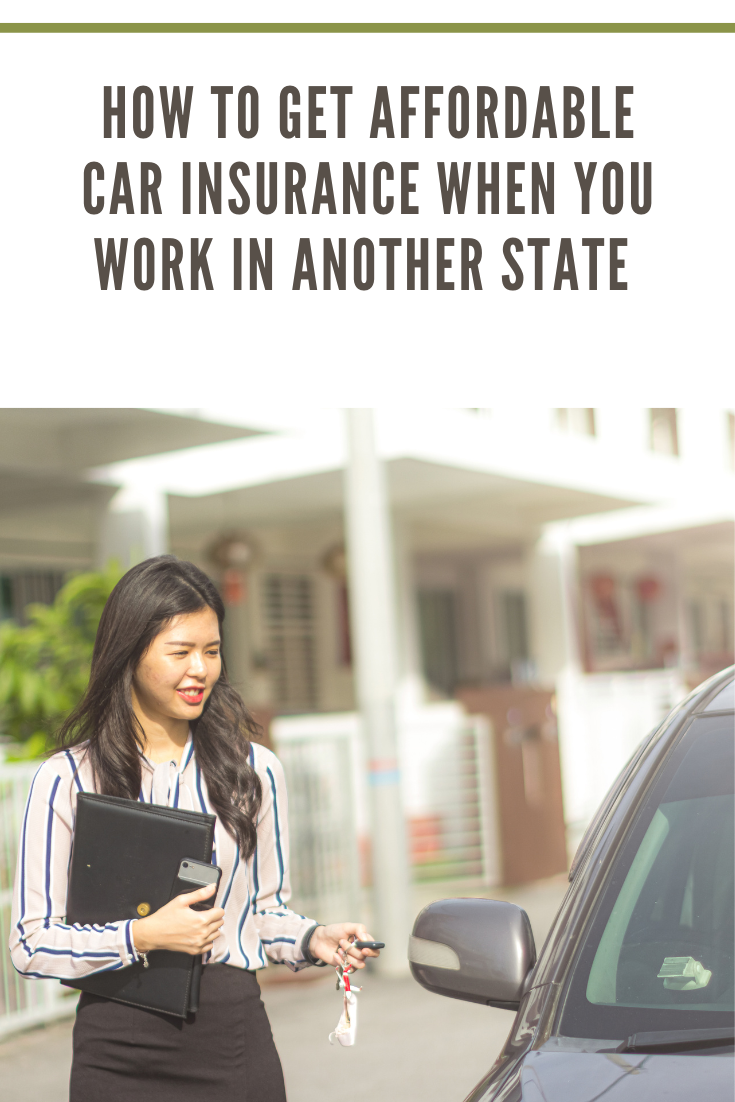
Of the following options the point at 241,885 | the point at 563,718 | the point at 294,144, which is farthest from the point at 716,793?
the point at 563,718

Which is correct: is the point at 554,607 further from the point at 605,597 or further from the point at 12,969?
the point at 12,969

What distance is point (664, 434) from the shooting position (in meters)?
18.3

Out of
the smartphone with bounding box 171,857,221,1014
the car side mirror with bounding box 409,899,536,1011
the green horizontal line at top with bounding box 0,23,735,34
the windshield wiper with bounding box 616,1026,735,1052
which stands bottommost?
the windshield wiper with bounding box 616,1026,735,1052

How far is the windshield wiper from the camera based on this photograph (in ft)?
6.75

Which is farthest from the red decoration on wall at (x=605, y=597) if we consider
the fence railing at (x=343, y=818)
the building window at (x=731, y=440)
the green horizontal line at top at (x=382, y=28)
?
the green horizontal line at top at (x=382, y=28)

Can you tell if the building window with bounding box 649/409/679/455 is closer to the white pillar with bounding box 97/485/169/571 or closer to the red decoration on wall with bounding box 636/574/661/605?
the red decoration on wall with bounding box 636/574/661/605

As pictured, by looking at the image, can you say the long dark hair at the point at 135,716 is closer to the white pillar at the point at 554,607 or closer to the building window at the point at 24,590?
the building window at the point at 24,590

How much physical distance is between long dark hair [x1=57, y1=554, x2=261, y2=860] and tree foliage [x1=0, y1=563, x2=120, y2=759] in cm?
458

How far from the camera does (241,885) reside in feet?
7.96

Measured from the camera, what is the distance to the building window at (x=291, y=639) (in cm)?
1444

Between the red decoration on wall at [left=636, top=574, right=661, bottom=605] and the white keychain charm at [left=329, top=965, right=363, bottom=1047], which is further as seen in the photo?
the red decoration on wall at [left=636, top=574, right=661, bottom=605]

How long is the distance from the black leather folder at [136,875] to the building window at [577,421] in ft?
45.0

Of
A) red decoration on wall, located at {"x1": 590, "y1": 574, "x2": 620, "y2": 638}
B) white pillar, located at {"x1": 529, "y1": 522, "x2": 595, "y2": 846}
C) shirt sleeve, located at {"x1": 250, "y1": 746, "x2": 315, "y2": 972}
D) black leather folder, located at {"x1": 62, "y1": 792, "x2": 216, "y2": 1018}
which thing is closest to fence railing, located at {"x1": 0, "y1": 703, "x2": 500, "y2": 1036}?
shirt sleeve, located at {"x1": 250, "y1": 746, "x2": 315, "y2": 972}

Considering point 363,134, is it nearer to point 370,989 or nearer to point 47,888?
point 47,888
